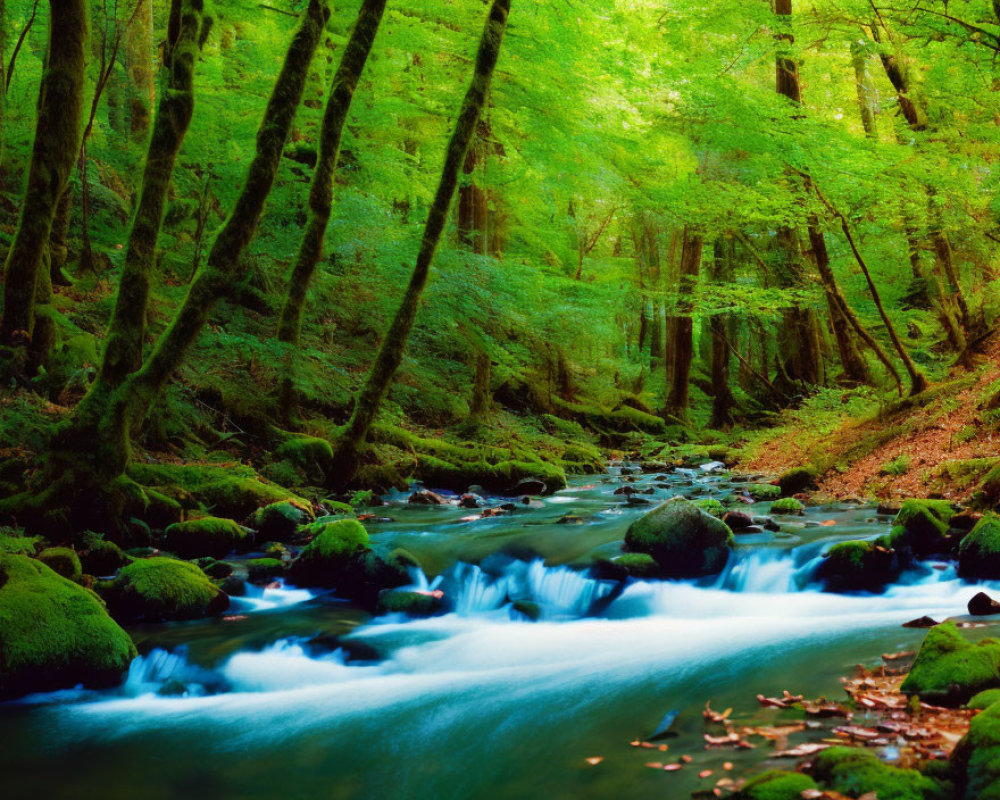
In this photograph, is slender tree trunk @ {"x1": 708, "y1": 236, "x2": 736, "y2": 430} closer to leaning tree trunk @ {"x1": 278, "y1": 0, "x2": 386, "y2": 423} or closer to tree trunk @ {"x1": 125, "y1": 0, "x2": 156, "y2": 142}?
leaning tree trunk @ {"x1": 278, "y1": 0, "x2": 386, "y2": 423}

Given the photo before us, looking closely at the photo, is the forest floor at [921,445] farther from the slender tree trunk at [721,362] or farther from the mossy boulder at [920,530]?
the slender tree trunk at [721,362]

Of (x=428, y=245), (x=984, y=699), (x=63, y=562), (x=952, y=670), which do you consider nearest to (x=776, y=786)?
(x=984, y=699)

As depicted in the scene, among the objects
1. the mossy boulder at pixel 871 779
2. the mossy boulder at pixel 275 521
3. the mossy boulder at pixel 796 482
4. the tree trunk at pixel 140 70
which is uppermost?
the tree trunk at pixel 140 70

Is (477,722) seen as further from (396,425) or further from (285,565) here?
(396,425)

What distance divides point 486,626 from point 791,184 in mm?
8334

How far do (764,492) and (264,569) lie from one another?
23.5 feet

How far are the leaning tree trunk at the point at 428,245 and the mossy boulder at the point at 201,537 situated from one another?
309cm

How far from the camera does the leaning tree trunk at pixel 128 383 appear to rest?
657 cm

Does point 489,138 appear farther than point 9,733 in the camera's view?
Yes

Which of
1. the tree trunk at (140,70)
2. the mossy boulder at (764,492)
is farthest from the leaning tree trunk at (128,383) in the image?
the mossy boulder at (764,492)

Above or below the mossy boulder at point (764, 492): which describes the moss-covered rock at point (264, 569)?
above

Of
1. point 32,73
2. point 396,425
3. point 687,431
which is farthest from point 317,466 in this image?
point 687,431

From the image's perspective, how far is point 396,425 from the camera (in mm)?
14297

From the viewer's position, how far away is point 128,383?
22.4ft
